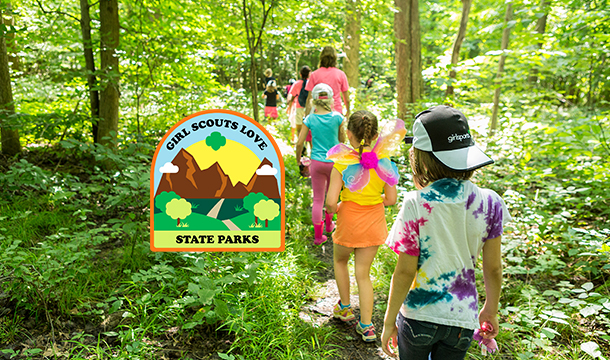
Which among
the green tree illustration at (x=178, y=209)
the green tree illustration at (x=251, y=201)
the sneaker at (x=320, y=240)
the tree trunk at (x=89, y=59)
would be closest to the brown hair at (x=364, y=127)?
the green tree illustration at (x=251, y=201)

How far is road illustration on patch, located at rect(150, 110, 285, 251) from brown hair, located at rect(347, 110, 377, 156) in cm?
83

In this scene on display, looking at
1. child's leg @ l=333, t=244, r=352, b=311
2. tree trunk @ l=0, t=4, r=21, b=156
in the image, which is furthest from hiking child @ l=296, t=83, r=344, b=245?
tree trunk @ l=0, t=4, r=21, b=156

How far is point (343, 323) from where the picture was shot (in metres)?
2.81

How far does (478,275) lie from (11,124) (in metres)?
5.43

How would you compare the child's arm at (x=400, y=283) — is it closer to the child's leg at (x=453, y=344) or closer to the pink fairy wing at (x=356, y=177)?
the child's leg at (x=453, y=344)

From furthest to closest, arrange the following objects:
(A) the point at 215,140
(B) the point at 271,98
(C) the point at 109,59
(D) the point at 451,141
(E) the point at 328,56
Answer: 1. (B) the point at 271,98
2. (E) the point at 328,56
3. (C) the point at 109,59
4. (A) the point at 215,140
5. (D) the point at 451,141

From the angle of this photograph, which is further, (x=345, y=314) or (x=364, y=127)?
(x=345, y=314)

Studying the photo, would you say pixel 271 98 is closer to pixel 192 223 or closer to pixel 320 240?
pixel 320 240

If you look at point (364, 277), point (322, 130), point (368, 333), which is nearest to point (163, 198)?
point (364, 277)

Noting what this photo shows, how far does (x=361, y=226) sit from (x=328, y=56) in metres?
3.25

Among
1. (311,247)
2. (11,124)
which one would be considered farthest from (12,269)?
(311,247)

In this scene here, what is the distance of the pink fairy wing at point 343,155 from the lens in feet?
7.56

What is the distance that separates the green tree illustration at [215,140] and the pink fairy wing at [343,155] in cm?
76

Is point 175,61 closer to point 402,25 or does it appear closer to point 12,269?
point 12,269
